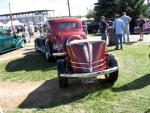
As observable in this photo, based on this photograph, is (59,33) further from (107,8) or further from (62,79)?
(107,8)

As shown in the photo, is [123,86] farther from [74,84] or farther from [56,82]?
[56,82]

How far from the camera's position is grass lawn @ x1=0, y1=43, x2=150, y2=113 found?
26.2 feet

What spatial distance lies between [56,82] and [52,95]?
5.03 ft

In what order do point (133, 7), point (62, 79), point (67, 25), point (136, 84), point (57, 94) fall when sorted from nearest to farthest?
point (57, 94) < point (136, 84) < point (62, 79) < point (67, 25) < point (133, 7)

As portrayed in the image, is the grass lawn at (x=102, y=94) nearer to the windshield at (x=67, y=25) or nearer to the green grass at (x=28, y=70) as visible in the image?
the green grass at (x=28, y=70)

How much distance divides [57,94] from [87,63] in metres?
1.14

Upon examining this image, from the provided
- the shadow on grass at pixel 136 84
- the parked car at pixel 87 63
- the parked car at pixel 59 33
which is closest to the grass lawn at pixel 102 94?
the shadow on grass at pixel 136 84

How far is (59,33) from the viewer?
15.2 m

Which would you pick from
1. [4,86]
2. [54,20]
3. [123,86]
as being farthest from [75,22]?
[123,86]

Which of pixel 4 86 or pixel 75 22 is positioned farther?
pixel 75 22

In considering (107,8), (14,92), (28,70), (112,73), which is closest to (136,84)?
(112,73)

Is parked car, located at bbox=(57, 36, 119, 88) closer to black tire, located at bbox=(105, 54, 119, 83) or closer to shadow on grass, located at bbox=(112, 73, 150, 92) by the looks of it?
black tire, located at bbox=(105, 54, 119, 83)

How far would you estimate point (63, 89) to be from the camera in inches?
392

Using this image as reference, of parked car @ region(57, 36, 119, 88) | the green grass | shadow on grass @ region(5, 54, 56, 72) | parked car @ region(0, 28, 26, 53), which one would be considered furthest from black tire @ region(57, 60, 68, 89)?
parked car @ region(0, 28, 26, 53)
